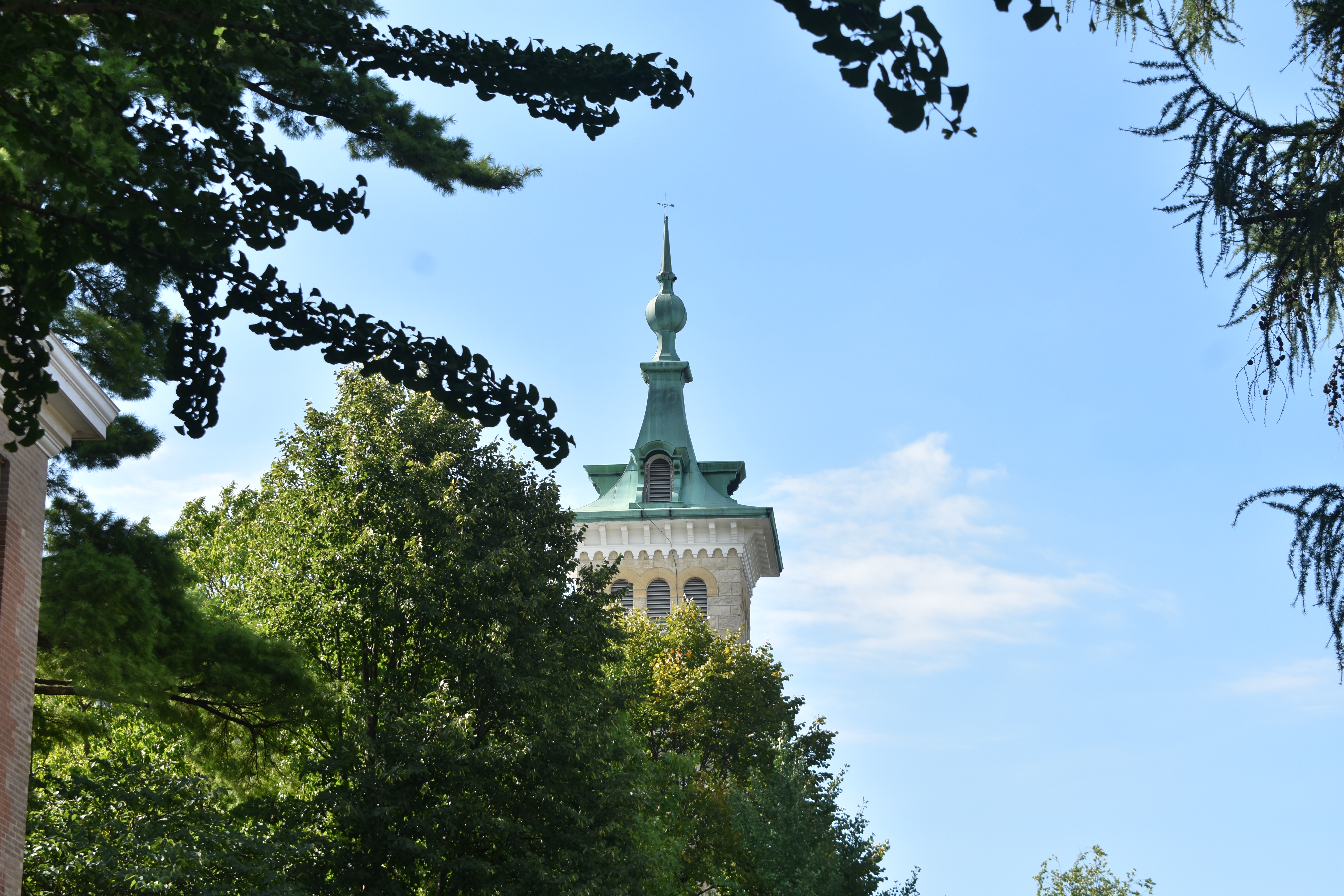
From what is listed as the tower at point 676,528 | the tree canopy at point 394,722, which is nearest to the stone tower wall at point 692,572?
the tower at point 676,528

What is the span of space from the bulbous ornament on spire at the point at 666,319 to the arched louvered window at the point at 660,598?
486 inches

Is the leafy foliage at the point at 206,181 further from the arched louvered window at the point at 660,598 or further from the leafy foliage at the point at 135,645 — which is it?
the arched louvered window at the point at 660,598

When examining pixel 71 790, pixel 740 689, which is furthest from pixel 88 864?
pixel 740 689

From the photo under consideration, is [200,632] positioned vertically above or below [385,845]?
above

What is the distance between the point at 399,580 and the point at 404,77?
58.8 feet

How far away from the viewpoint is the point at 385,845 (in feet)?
76.3

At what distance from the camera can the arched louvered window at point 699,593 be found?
63.4m

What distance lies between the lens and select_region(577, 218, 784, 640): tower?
2517 inches

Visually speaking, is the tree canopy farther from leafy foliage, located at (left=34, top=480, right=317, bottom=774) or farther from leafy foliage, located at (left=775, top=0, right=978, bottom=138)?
leafy foliage, located at (left=775, top=0, right=978, bottom=138)

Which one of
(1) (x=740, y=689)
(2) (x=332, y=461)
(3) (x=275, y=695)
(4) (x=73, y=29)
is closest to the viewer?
(4) (x=73, y=29)

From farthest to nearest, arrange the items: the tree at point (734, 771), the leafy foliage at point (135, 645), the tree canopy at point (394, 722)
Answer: the tree at point (734, 771) → the tree canopy at point (394, 722) → the leafy foliage at point (135, 645)

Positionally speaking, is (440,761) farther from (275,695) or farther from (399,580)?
(275,695)

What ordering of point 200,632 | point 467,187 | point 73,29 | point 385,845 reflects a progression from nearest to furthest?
point 73,29
point 467,187
point 200,632
point 385,845

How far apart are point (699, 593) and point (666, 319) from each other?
1506cm
